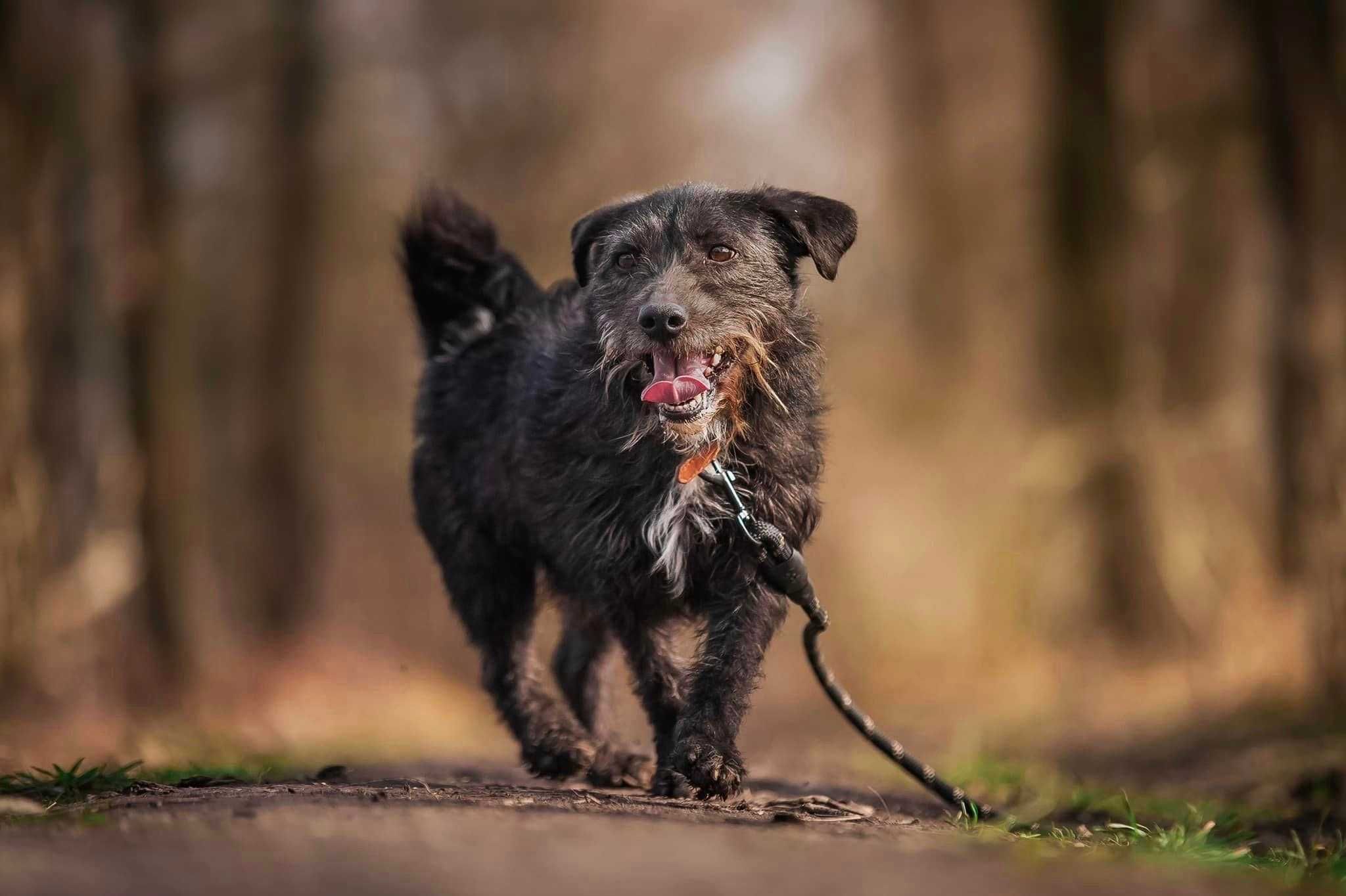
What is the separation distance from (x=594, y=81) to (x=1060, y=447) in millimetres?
6021

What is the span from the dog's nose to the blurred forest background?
5.46m

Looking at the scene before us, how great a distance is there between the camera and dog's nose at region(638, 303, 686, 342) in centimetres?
453

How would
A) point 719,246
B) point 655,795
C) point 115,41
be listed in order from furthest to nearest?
point 115,41 < point 719,246 < point 655,795

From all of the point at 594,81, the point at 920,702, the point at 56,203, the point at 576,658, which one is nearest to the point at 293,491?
the point at 56,203

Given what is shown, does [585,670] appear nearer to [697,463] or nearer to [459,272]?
[697,463]

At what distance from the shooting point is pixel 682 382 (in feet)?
15.0

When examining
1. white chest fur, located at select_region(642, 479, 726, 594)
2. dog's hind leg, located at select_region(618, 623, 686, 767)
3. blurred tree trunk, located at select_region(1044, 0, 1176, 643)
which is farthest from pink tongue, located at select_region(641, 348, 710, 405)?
blurred tree trunk, located at select_region(1044, 0, 1176, 643)

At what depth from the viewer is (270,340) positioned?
13836 mm

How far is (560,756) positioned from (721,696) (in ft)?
3.23

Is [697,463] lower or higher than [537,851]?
higher

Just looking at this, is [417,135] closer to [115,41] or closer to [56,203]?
[115,41]

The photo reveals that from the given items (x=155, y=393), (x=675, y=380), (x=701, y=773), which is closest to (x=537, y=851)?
(x=701, y=773)

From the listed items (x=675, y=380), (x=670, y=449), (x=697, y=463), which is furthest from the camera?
(x=670, y=449)

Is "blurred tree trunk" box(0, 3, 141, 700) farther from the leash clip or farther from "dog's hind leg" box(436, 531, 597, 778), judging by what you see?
the leash clip
